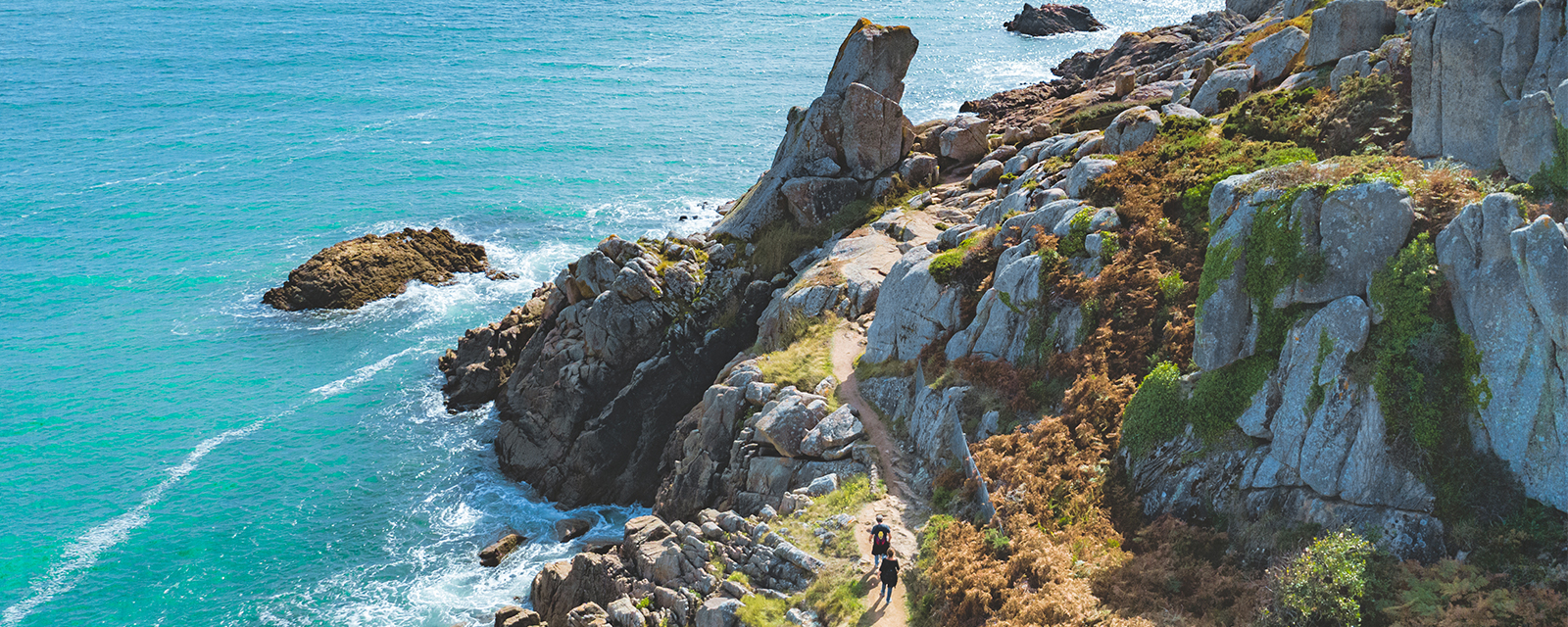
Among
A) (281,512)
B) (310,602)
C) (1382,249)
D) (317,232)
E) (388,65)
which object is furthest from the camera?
(388,65)

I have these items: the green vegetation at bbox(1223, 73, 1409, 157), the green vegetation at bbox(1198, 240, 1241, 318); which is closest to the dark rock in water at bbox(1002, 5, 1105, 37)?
the green vegetation at bbox(1223, 73, 1409, 157)

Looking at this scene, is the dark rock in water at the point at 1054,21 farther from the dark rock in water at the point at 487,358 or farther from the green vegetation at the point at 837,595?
the green vegetation at the point at 837,595

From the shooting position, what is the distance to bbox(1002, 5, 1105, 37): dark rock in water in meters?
116

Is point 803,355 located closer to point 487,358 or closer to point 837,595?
point 837,595

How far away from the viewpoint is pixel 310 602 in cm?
3188

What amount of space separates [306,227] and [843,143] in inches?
1674

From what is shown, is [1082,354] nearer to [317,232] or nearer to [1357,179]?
[1357,179]

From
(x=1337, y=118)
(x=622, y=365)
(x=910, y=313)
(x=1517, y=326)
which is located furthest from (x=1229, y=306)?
(x=622, y=365)

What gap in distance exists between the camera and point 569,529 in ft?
115

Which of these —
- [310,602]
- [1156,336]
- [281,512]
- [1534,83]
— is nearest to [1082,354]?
[1156,336]

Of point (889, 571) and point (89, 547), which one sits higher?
point (889, 571)

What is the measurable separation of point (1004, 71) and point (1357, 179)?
271ft

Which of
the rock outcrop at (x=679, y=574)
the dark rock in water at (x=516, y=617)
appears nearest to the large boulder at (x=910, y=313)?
the rock outcrop at (x=679, y=574)

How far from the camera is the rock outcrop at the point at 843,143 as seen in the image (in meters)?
42.8
